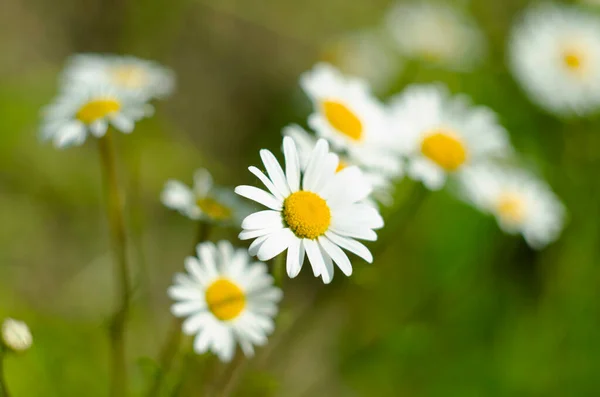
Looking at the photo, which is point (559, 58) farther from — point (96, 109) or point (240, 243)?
point (96, 109)

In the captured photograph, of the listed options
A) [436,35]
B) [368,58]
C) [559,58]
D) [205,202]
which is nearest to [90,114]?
[205,202]

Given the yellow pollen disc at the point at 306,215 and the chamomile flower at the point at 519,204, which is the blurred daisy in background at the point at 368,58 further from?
the yellow pollen disc at the point at 306,215

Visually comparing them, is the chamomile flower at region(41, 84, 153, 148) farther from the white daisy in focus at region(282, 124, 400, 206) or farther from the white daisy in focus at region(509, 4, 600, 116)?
the white daisy in focus at region(509, 4, 600, 116)

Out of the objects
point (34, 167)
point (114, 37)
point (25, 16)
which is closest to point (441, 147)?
point (34, 167)

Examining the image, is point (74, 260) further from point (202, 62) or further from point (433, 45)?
point (433, 45)

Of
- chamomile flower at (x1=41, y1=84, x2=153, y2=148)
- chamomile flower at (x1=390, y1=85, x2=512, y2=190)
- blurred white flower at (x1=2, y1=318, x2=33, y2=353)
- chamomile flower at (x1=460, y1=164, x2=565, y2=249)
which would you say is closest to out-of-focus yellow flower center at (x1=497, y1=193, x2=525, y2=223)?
chamomile flower at (x1=460, y1=164, x2=565, y2=249)

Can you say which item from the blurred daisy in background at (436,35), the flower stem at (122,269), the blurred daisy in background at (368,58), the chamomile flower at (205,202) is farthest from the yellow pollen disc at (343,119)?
the blurred daisy in background at (436,35)
